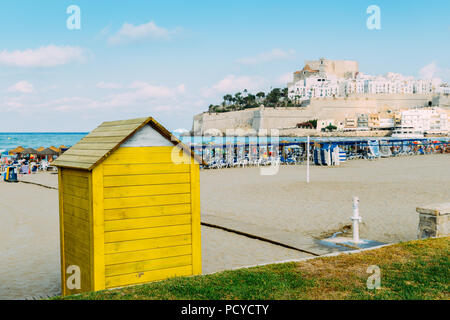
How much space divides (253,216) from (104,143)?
6388 millimetres

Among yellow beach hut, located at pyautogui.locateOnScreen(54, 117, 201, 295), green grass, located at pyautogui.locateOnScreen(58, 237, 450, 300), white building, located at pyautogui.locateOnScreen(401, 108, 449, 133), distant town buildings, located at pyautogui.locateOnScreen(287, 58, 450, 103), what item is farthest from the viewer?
distant town buildings, located at pyautogui.locateOnScreen(287, 58, 450, 103)

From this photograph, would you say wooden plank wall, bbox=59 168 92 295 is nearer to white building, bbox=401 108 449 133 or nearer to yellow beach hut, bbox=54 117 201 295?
yellow beach hut, bbox=54 117 201 295

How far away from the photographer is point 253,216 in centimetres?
1059

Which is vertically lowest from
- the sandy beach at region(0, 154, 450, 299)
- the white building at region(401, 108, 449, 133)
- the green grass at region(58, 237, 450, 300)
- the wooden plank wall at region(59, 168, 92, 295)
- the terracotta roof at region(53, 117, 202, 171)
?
the sandy beach at region(0, 154, 450, 299)

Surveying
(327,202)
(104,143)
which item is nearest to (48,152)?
(327,202)

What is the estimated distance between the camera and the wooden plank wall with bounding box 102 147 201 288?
4473 mm

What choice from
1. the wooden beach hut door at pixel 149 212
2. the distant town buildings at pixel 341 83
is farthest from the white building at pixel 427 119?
the wooden beach hut door at pixel 149 212

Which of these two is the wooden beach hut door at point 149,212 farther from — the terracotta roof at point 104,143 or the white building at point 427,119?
the white building at point 427,119

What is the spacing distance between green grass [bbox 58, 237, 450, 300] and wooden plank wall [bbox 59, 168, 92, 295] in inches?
18.0

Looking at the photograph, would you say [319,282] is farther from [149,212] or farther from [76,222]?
[76,222]

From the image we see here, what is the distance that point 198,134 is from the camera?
149 meters

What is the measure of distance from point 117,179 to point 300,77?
17964 centimetres

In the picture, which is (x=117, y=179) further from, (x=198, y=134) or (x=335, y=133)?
(x=198, y=134)

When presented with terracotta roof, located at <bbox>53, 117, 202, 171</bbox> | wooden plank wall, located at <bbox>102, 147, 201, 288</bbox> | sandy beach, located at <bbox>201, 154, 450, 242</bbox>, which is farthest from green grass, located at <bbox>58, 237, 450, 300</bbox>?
sandy beach, located at <bbox>201, 154, 450, 242</bbox>
